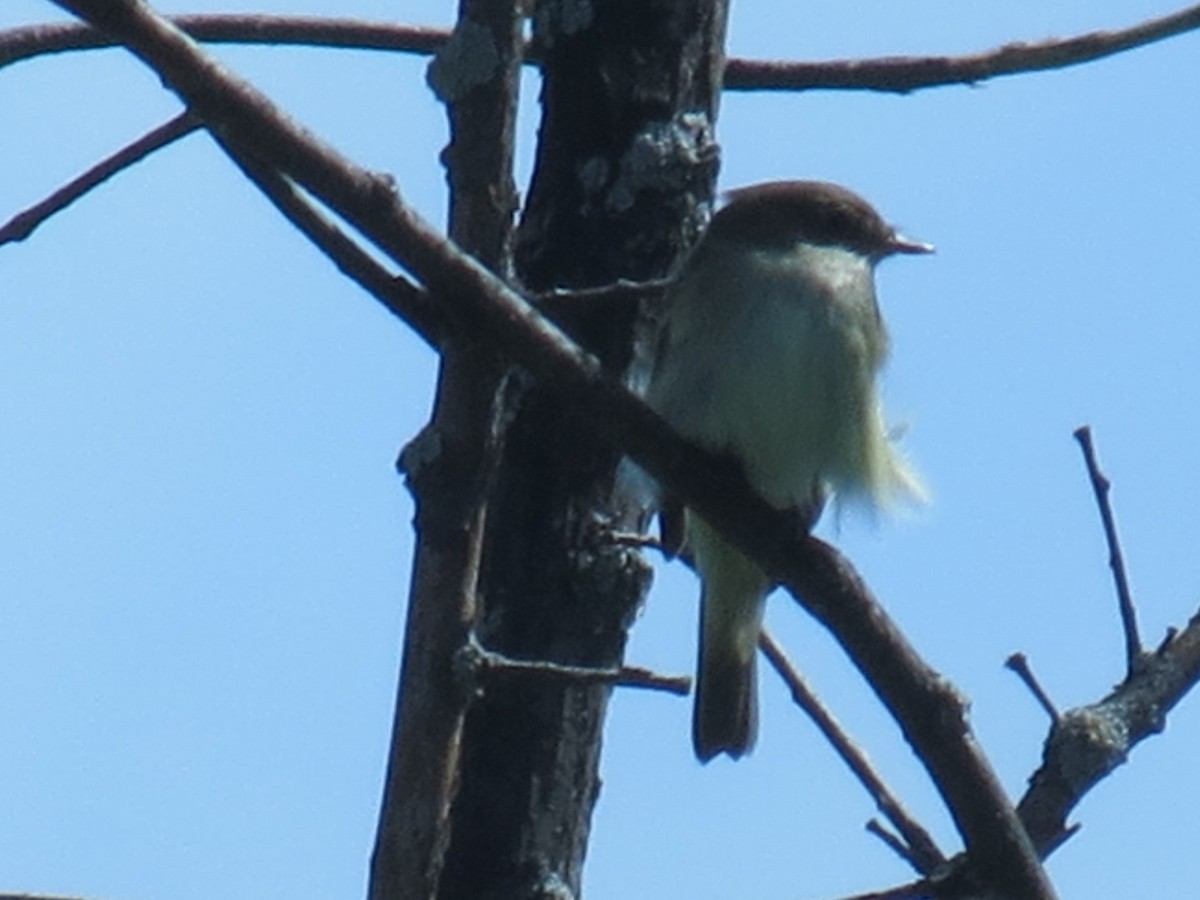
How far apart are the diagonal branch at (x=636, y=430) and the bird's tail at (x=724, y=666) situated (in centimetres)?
136

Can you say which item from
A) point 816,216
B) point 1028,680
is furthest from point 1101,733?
point 816,216

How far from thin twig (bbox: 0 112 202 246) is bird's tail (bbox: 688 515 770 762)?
149cm

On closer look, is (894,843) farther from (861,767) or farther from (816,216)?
(816,216)

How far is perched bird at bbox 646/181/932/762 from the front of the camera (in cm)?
411

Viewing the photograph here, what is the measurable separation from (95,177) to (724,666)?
181 centimetres

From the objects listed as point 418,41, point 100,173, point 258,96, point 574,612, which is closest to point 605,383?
point 258,96

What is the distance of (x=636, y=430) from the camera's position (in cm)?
270

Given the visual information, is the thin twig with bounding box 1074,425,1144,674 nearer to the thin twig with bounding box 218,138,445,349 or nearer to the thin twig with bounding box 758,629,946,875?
the thin twig with bounding box 758,629,946,875

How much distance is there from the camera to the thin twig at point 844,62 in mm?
4141

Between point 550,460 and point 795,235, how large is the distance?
4.31 ft

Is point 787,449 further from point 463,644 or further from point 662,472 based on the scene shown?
point 463,644

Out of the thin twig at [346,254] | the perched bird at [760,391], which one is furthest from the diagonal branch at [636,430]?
the perched bird at [760,391]

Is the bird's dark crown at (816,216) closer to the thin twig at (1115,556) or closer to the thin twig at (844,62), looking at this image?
the thin twig at (844,62)

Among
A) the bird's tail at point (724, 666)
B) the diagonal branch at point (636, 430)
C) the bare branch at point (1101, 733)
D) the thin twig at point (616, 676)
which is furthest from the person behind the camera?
the bird's tail at point (724, 666)
